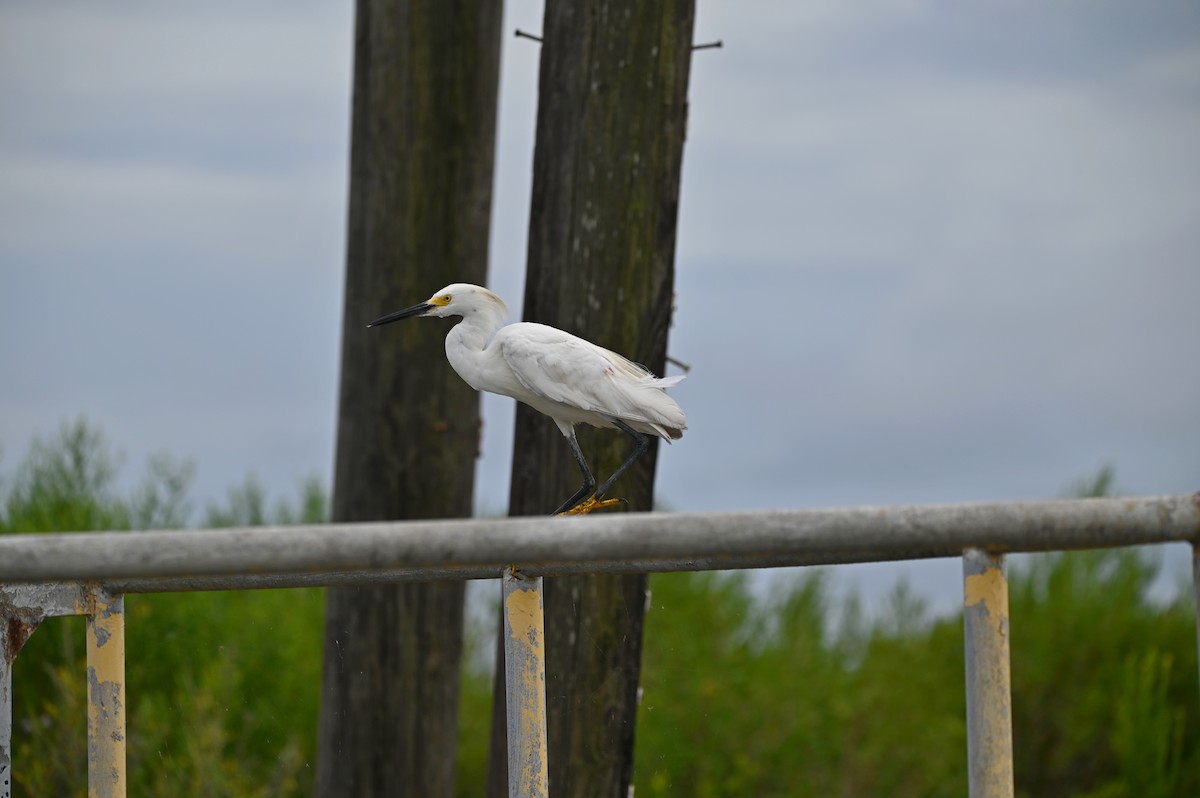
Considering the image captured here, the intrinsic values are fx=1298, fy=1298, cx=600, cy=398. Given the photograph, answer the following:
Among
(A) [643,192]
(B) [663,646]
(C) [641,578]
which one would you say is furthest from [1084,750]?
(A) [643,192]

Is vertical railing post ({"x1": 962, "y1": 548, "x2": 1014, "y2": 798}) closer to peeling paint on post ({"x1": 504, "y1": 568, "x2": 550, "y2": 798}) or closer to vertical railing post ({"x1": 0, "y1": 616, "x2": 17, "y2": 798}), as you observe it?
peeling paint on post ({"x1": 504, "y1": 568, "x2": 550, "y2": 798})

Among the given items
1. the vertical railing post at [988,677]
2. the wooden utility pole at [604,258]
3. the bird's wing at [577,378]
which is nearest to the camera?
the vertical railing post at [988,677]

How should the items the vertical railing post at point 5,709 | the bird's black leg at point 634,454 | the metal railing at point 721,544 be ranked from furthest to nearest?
the bird's black leg at point 634,454 → the vertical railing post at point 5,709 → the metal railing at point 721,544

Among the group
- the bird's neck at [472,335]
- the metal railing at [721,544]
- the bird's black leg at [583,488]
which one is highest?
the bird's neck at [472,335]

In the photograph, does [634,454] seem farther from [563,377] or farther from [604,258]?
[604,258]

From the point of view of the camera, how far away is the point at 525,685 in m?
1.82

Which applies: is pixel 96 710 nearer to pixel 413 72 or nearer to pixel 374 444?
pixel 374 444

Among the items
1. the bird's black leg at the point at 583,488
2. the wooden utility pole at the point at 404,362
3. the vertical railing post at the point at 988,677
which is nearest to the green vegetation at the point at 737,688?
the wooden utility pole at the point at 404,362

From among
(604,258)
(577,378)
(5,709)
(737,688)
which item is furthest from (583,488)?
(737,688)

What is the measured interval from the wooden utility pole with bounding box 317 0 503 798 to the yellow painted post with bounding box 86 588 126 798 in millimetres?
2313

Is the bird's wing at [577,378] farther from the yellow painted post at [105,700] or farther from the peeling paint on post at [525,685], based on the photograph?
the yellow painted post at [105,700]

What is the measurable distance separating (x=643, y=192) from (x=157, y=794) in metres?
2.84

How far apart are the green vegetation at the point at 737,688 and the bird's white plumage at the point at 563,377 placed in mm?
2079

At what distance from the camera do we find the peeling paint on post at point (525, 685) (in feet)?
5.88
